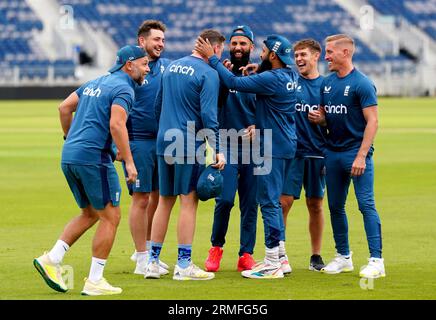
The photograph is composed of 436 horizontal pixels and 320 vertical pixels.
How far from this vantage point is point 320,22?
66.1 metres

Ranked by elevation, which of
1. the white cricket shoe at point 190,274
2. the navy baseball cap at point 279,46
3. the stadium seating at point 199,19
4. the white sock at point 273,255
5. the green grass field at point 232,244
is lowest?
the green grass field at point 232,244

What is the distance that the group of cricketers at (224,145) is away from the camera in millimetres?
9086

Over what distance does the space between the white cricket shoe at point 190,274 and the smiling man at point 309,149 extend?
57.2 inches

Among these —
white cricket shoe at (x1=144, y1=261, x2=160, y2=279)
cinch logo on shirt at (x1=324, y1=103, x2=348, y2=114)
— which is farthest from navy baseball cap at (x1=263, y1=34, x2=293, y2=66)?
white cricket shoe at (x1=144, y1=261, x2=160, y2=279)

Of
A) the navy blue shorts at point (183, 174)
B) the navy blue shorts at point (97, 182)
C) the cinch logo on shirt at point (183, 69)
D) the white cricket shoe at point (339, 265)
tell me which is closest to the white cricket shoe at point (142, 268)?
the navy blue shorts at point (183, 174)

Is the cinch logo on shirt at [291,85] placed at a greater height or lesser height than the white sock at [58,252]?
greater

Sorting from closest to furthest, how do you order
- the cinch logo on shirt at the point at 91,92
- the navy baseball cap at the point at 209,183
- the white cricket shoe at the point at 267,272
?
the cinch logo on shirt at the point at 91,92
the navy baseball cap at the point at 209,183
the white cricket shoe at the point at 267,272

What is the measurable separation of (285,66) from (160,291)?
257cm

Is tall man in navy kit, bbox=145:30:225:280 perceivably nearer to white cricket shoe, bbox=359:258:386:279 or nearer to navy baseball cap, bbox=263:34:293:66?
navy baseball cap, bbox=263:34:293:66

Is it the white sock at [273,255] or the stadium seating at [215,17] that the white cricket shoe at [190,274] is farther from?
the stadium seating at [215,17]

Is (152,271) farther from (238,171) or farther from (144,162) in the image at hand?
(238,171)

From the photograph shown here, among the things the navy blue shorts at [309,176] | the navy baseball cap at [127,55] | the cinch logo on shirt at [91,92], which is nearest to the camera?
the cinch logo on shirt at [91,92]

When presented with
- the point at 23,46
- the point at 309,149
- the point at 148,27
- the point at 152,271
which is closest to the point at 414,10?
the point at 23,46

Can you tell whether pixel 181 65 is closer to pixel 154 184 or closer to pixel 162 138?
pixel 162 138
